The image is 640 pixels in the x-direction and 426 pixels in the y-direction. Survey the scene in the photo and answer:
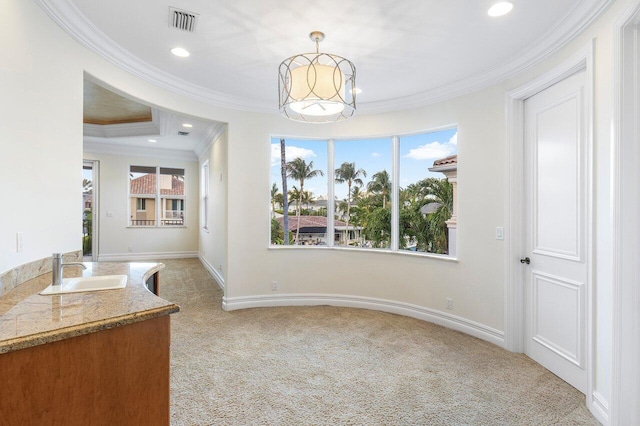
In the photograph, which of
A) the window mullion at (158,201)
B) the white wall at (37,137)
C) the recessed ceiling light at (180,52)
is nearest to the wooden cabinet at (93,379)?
the white wall at (37,137)

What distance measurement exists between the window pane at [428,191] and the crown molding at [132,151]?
5.85 metres

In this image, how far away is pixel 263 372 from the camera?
2641mm

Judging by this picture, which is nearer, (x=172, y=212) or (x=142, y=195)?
(x=142, y=195)

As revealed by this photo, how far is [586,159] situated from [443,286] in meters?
1.90

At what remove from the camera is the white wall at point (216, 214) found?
202 inches

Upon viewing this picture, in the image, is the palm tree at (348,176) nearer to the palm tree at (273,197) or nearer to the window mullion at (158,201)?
the palm tree at (273,197)

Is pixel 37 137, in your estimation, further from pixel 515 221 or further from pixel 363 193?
pixel 515 221

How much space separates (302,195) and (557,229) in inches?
114

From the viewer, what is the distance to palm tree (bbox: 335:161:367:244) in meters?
4.44

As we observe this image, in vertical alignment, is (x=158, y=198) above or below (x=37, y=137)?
below

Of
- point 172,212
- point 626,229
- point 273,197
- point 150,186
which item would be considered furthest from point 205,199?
point 626,229

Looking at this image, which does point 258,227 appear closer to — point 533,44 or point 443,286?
point 443,286

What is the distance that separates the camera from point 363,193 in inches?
174

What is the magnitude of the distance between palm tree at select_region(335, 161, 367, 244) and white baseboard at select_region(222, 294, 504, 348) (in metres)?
0.79
